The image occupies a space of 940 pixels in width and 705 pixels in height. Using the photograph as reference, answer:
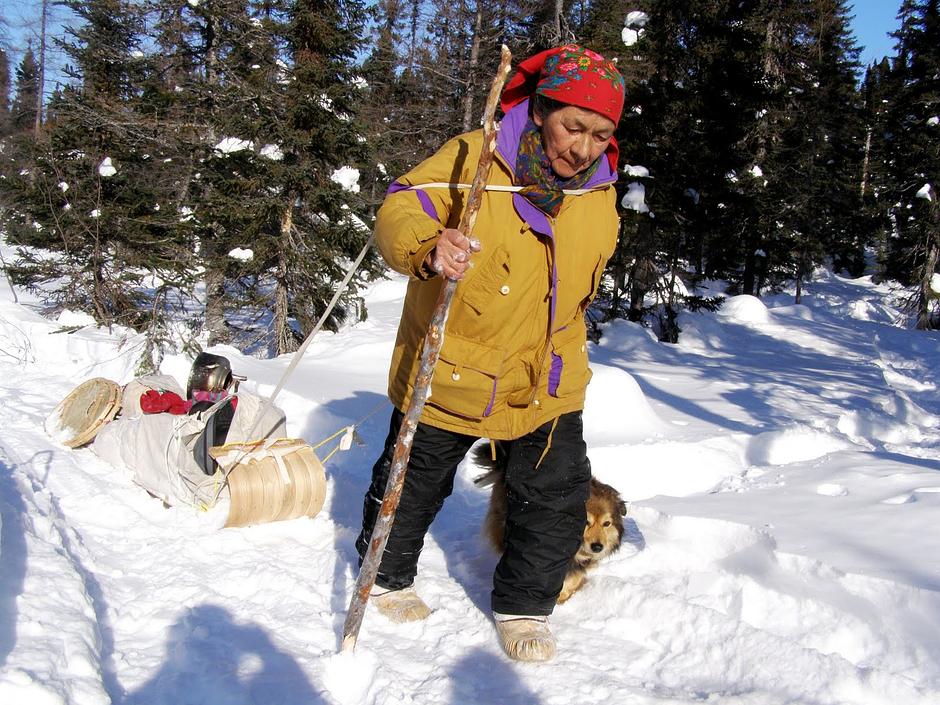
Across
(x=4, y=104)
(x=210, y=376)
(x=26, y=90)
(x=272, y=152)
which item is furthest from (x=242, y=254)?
(x=26, y=90)

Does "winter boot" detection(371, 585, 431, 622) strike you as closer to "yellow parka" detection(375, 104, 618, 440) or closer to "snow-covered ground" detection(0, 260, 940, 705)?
"snow-covered ground" detection(0, 260, 940, 705)

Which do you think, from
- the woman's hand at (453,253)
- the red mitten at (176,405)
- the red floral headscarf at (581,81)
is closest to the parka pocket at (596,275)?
the red floral headscarf at (581,81)

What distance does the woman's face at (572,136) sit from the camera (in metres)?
2.21

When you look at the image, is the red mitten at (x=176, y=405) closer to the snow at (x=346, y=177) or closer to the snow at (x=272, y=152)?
the snow at (x=272, y=152)

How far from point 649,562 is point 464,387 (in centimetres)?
155

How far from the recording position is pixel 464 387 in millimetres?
2439

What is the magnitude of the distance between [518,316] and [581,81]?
79 centimetres

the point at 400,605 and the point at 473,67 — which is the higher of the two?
the point at 473,67

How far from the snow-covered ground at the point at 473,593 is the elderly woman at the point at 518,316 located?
291 mm

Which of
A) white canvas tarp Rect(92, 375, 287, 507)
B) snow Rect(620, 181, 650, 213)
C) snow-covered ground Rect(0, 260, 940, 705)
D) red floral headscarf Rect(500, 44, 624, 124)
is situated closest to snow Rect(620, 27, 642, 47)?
snow Rect(620, 181, 650, 213)

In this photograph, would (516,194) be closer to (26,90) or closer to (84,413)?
(84,413)

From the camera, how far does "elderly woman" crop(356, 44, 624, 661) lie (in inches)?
87.8

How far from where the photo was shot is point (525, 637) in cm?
255

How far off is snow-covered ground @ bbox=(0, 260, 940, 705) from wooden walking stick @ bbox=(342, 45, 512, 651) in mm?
211
